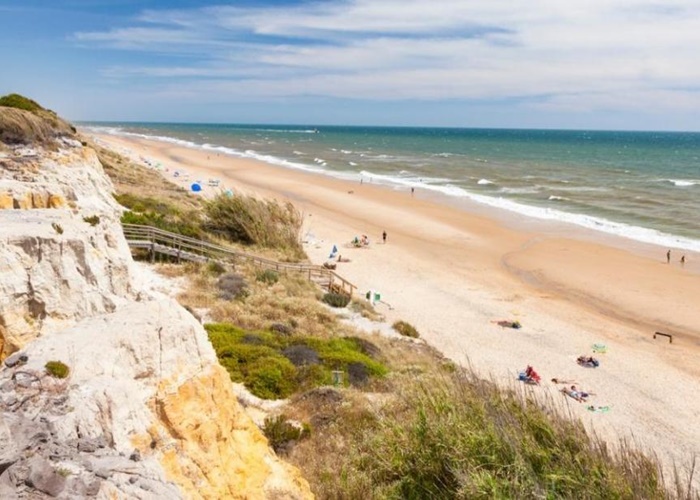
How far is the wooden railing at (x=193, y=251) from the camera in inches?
744

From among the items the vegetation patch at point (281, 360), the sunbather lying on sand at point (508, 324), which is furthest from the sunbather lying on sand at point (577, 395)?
the vegetation patch at point (281, 360)

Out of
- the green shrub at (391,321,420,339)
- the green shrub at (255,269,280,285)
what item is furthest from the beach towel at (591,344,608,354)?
the green shrub at (255,269,280,285)

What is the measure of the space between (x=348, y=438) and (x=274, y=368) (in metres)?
2.83

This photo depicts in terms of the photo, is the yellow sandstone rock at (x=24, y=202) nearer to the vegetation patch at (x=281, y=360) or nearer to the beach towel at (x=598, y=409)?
the vegetation patch at (x=281, y=360)

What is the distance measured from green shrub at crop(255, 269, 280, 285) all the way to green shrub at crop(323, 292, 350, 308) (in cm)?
187

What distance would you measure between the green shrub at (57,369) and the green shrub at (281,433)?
441cm

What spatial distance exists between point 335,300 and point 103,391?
14805 millimetres

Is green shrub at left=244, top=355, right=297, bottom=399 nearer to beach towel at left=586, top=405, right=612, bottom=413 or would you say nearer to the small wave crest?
beach towel at left=586, top=405, right=612, bottom=413

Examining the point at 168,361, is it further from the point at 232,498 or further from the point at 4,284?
the point at 4,284

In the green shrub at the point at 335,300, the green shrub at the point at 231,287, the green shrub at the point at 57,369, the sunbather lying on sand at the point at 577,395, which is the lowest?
the sunbather lying on sand at the point at 577,395

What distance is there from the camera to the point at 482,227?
38.5m

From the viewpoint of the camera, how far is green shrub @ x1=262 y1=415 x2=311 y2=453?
9.31 m

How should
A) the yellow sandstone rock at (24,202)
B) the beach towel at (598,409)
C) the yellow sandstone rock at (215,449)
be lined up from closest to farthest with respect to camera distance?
the yellow sandstone rock at (215,449)
the yellow sandstone rock at (24,202)
the beach towel at (598,409)

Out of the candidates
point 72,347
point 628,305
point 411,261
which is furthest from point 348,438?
point 411,261
